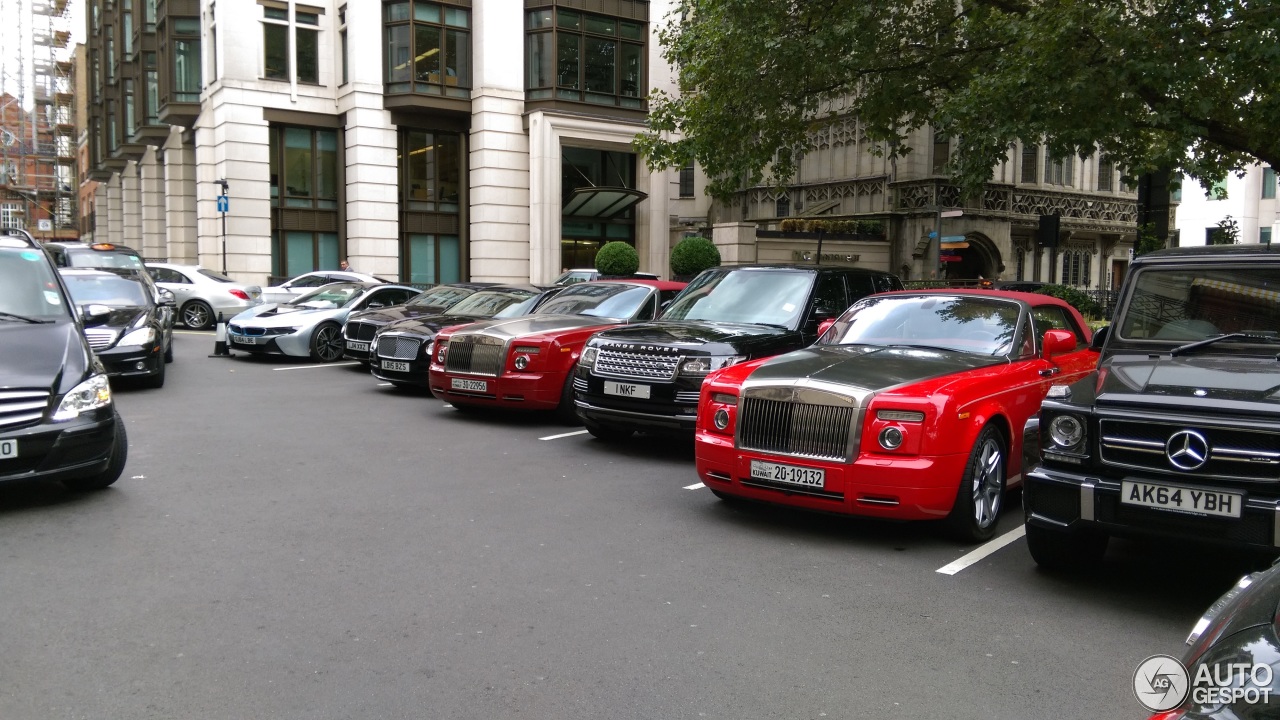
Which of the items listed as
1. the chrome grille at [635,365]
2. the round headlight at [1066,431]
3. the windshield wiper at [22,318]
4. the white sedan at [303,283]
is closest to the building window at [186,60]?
the white sedan at [303,283]

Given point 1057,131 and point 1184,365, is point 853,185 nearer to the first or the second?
point 1057,131

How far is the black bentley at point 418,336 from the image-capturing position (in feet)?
41.7

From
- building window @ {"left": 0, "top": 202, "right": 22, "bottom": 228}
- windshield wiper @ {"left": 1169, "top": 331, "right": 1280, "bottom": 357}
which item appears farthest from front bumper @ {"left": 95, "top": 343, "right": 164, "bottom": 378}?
building window @ {"left": 0, "top": 202, "right": 22, "bottom": 228}

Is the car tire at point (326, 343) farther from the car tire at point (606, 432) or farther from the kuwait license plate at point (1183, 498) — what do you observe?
the kuwait license plate at point (1183, 498)

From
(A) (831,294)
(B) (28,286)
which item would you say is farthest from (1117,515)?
(B) (28,286)

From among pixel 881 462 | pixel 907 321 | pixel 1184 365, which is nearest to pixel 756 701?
pixel 881 462

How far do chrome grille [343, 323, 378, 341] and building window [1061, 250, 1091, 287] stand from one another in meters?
30.0

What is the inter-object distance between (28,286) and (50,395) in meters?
1.56

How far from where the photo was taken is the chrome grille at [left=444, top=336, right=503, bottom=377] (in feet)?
35.2

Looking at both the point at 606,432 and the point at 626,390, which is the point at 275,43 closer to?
the point at 606,432

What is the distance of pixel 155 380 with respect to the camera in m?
13.2

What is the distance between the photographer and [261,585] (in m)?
5.28

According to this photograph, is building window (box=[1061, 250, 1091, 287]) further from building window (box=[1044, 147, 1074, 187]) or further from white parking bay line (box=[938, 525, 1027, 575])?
white parking bay line (box=[938, 525, 1027, 575])

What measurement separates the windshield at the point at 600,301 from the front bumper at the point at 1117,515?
695 cm
